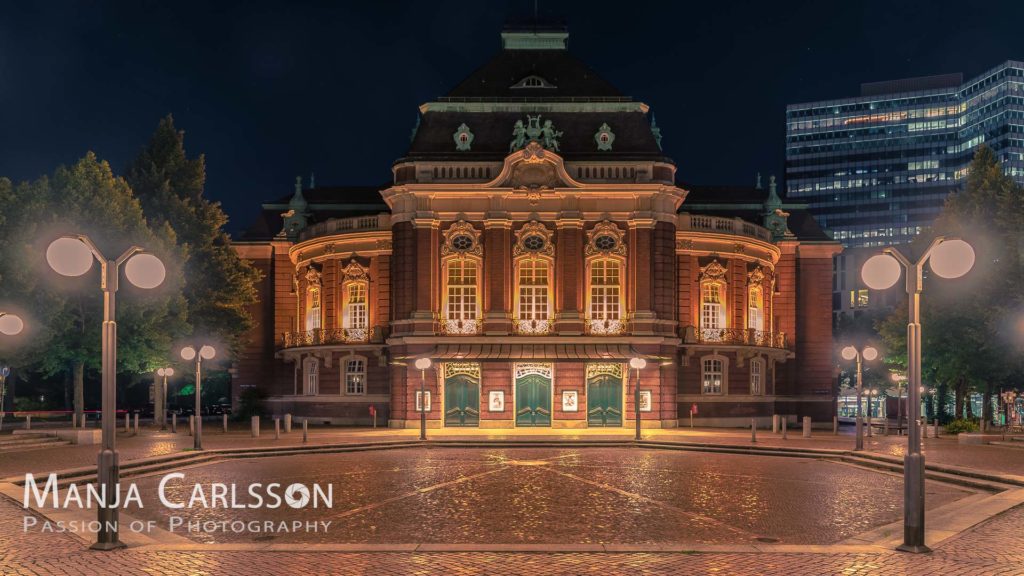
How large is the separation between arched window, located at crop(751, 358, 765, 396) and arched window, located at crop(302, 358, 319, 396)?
22.7 meters

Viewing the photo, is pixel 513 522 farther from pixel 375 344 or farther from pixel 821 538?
pixel 375 344

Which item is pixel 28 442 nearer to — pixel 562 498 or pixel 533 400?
pixel 533 400

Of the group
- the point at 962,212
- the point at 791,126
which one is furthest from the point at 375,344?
the point at 791,126

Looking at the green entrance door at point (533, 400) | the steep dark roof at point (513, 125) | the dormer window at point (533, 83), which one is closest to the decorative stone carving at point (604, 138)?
the steep dark roof at point (513, 125)

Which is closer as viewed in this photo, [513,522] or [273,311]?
[513,522]

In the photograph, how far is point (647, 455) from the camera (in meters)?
32.0

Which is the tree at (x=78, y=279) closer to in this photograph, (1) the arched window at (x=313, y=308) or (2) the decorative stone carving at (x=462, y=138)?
(1) the arched window at (x=313, y=308)

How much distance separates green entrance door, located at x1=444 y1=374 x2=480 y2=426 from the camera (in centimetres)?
4581

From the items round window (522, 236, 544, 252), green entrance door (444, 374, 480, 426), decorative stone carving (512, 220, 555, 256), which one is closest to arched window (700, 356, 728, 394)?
decorative stone carving (512, 220, 555, 256)

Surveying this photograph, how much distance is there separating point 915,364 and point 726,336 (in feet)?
118

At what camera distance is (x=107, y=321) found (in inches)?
580

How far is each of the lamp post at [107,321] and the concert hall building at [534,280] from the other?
30812mm

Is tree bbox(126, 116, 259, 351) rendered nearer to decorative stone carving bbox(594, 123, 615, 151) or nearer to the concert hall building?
the concert hall building

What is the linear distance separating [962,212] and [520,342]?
2113 centimetres
